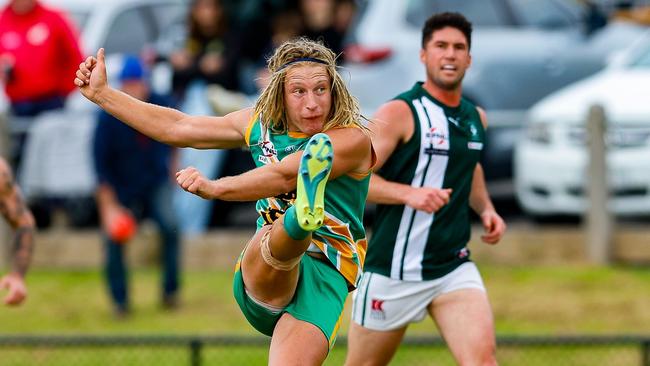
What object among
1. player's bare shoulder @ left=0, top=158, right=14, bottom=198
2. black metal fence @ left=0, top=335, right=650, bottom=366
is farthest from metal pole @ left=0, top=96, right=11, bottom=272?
player's bare shoulder @ left=0, top=158, right=14, bottom=198

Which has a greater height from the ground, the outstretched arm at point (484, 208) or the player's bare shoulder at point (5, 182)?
the player's bare shoulder at point (5, 182)

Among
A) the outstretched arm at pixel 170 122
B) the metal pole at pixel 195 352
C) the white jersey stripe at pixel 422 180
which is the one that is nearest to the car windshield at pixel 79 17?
the metal pole at pixel 195 352

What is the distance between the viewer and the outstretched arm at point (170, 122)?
23.4ft

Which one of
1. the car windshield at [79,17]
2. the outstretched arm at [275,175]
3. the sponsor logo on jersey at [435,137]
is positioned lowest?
the car windshield at [79,17]

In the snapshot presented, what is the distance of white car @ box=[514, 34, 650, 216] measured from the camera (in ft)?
42.8

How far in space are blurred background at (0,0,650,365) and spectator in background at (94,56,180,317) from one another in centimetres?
15

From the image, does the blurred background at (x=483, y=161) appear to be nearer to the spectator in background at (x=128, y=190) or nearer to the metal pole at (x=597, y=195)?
the metal pole at (x=597, y=195)

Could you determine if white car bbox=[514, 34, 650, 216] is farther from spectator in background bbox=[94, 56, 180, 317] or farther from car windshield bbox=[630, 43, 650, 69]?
spectator in background bbox=[94, 56, 180, 317]

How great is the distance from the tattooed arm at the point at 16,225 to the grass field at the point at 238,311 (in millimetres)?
3144

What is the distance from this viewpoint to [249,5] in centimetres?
1525

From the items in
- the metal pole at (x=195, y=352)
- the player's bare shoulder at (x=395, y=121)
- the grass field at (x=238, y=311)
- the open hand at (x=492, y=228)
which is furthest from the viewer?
the grass field at (x=238, y=311)

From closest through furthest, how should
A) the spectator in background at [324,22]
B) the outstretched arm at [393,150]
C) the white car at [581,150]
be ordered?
1. the outstretched arm at [393,150]
2. the white car at [581,150]
3. the spectator in background at [324,22]

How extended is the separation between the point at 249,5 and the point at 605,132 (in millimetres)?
4004

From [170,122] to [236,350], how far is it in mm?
4333
